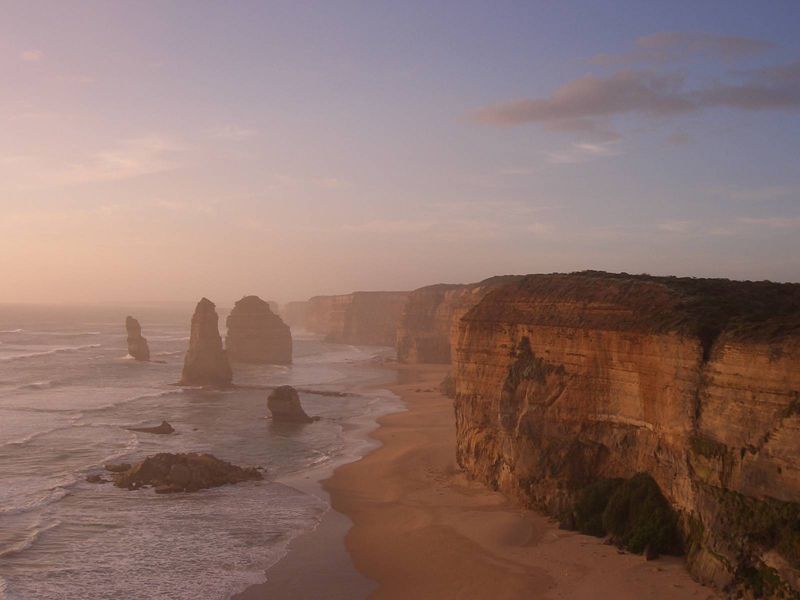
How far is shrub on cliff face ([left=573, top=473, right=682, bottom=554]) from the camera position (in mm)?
20438

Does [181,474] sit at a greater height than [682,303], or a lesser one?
lesser

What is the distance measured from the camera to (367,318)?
148750 millimetres

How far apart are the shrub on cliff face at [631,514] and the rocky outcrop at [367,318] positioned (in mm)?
115395

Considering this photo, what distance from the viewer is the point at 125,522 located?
27000mm

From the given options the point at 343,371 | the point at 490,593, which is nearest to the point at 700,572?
the point at 490,593

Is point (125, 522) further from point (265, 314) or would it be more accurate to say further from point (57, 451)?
point (265, 314)

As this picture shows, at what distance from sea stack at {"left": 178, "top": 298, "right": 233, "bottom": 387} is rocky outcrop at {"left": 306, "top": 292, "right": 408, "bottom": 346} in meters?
67.7

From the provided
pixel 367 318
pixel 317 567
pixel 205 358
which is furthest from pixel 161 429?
pixel 367 318

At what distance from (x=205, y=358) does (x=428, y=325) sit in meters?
38.6

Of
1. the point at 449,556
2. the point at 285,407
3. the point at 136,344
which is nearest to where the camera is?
the point at 449,556

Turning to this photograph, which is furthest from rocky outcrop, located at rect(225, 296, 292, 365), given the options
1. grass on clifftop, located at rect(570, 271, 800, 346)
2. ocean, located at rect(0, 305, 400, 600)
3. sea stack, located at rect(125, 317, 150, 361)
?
grass on clifftop, located at rect(570, 271, 800, 346)

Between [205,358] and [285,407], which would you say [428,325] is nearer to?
[205,358]

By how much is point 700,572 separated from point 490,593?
19.1 feet

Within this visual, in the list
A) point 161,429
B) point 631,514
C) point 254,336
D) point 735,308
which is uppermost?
point 735,308
